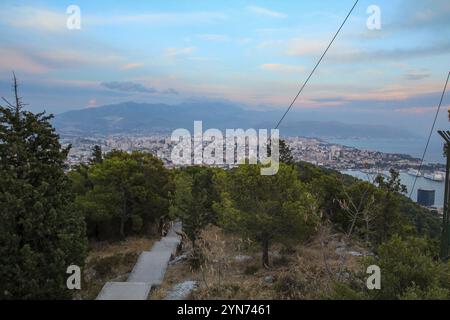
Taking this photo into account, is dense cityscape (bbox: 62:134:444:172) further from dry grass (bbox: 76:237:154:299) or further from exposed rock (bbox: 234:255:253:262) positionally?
exposed rock (bbox: 234:255:253:262)

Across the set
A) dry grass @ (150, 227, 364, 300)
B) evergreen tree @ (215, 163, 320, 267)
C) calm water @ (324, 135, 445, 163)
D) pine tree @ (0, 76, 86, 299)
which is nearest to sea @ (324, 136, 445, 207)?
calm water @ (324, 135, 445, 163)

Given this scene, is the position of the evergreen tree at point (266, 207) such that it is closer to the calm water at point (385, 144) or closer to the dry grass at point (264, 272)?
the dry grass at point (264, 272)

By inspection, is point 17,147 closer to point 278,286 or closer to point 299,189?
point 278,286

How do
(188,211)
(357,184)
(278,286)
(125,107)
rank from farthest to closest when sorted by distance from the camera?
(125,107) < (357,184) < (188,211) < (278,286)

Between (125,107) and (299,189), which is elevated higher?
(125,107)
